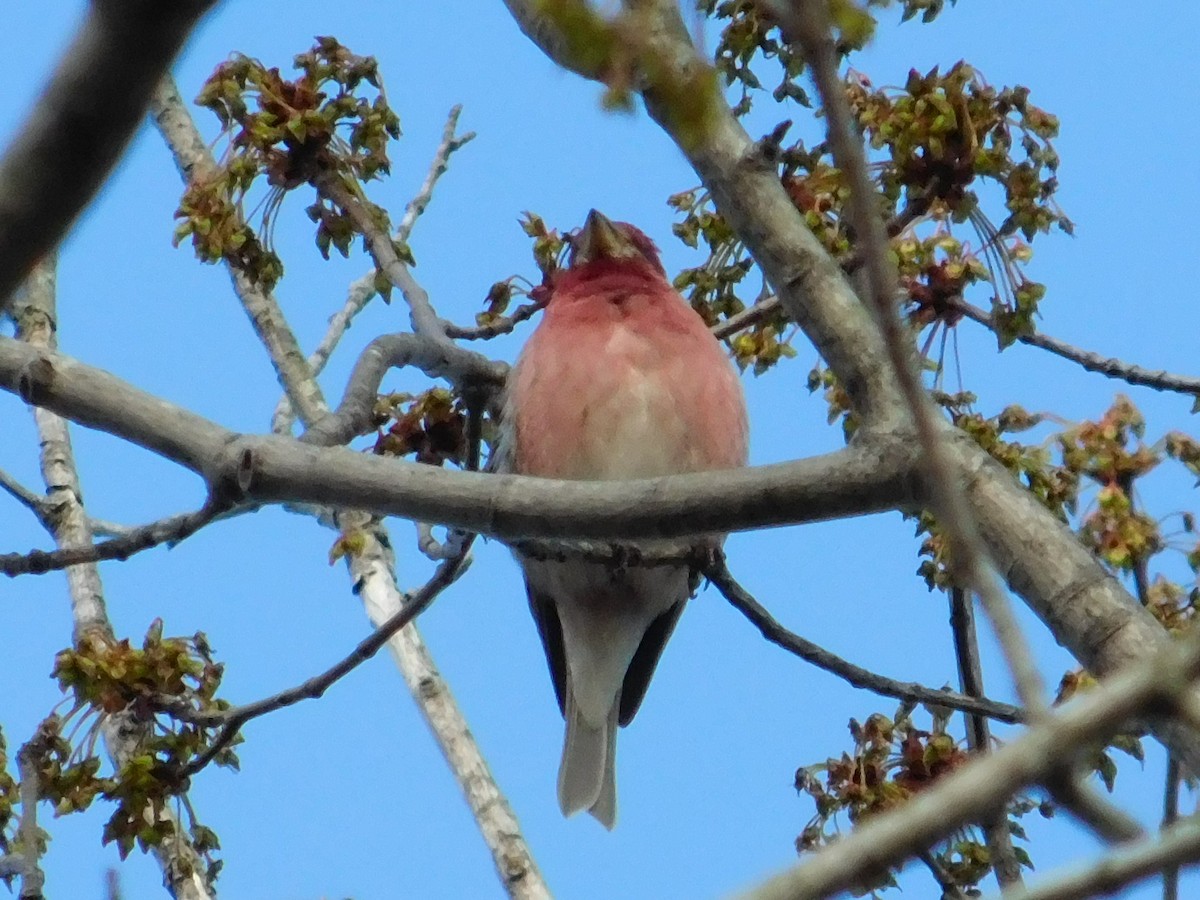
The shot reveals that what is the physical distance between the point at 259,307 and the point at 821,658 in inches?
109

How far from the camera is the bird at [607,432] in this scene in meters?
5.34

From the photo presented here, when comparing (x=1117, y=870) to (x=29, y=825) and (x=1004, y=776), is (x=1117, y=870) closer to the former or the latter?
(x=1004, y=776)

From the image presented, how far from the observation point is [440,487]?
3.07m

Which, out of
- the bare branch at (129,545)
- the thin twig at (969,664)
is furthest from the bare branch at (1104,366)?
the bare branch at (129,545)

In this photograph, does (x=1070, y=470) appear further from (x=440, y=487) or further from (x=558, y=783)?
(x=558, y=783)

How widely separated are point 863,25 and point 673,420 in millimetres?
3847

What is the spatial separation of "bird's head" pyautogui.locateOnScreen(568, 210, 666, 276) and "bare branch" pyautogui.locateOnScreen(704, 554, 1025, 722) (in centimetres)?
229

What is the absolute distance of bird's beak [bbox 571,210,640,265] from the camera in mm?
6012

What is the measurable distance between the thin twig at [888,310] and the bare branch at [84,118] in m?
0.49

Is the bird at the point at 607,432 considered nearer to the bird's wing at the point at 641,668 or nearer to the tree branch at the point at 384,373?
the bird's wing at the point at 641,668

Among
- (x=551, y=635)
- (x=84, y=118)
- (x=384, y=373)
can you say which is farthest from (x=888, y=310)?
(x=551, y=635)

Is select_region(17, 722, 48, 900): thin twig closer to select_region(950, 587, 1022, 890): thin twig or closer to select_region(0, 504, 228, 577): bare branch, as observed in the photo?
select_region(0, 504, 228, 577): bare branch

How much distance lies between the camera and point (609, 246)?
6.02 metres

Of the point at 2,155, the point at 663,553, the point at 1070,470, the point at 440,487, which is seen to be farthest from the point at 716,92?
the point at 663,553
